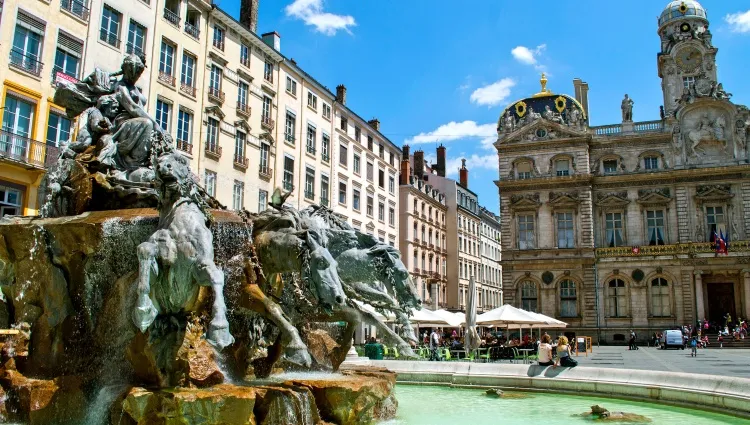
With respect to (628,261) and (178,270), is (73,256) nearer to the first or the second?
(178,270)

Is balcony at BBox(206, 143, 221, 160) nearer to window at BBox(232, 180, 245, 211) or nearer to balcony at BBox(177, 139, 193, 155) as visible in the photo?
balcony at BBox(177, 139, 193, 155)

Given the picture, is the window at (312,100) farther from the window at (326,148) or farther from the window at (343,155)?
the window at (343,155)

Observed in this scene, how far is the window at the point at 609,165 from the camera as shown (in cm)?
4881

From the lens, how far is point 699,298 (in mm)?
43938

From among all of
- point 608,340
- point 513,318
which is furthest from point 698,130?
point 513,318

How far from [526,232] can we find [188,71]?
3059cm

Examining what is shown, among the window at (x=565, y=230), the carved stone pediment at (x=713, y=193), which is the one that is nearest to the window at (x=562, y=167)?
the window at (x=565, y=230)

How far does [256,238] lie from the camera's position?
8.71m

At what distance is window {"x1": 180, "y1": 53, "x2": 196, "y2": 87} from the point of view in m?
29.6

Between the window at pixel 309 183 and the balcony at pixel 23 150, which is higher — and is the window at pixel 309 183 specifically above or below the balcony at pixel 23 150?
above

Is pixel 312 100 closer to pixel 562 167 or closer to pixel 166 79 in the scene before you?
pixel 166 79

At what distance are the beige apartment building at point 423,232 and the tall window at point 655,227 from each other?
20.5 meters

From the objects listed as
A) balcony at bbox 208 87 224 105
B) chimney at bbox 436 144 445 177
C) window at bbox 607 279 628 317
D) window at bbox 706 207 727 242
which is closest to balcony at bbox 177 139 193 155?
balcony at bbox 208 87 224 105

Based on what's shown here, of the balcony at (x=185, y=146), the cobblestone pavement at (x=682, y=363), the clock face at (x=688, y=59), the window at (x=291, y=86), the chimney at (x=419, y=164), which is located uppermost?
the clock face at (x=688, y=59)
